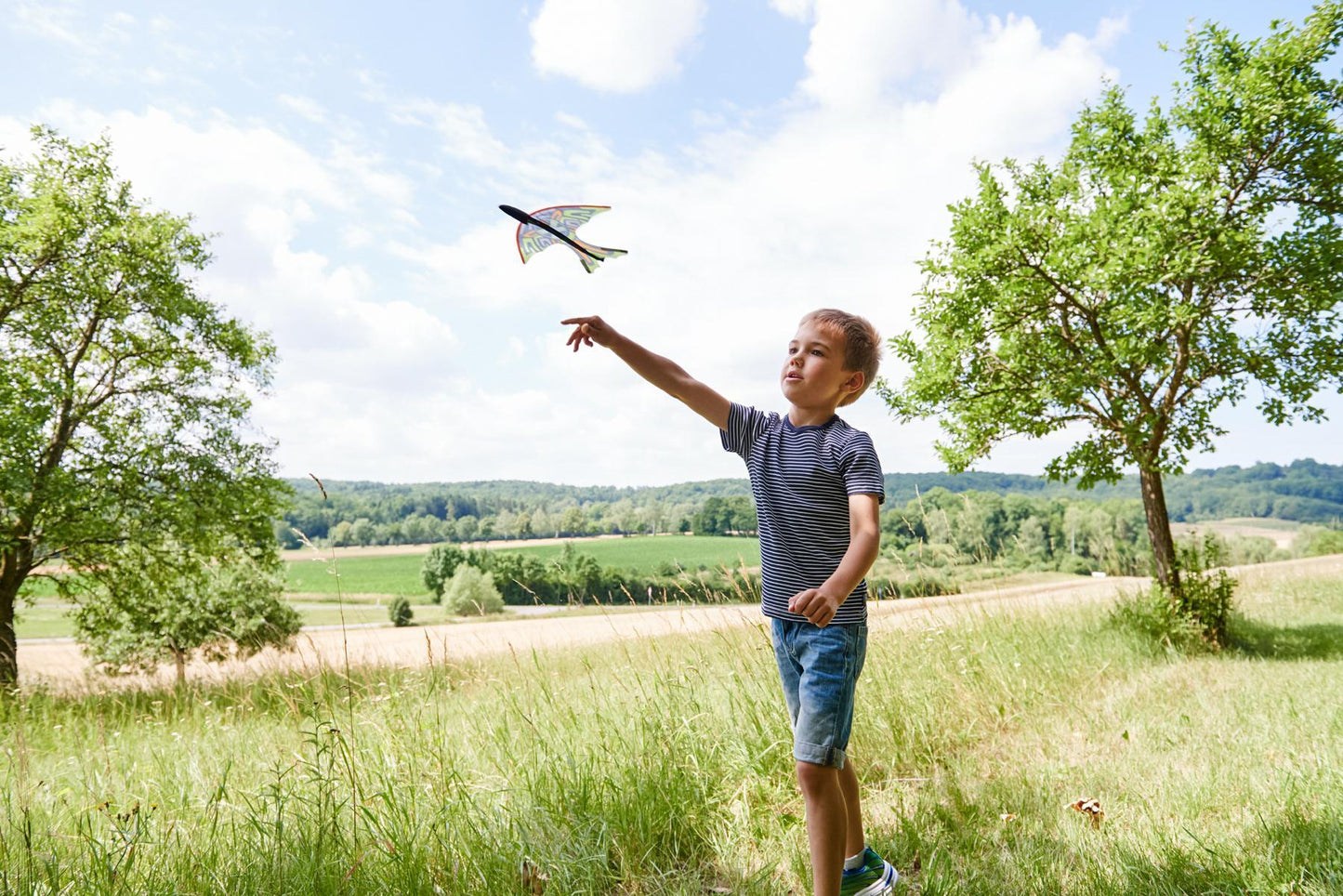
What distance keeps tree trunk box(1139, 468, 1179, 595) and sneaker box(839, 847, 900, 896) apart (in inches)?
290

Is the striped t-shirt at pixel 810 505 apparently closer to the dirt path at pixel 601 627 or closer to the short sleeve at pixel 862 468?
the short sleeve at pixel 862 468

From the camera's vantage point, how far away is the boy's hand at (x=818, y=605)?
6.52 feet

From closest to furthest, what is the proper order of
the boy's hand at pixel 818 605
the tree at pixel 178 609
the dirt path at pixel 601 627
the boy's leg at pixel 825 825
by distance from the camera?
the boy's hand at pixel 818 605
the boy's leg at pixel 825 825
the dirt path at pixel 601 627
the tree at pixel 178 609

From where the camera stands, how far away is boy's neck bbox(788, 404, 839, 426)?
252 centimetres

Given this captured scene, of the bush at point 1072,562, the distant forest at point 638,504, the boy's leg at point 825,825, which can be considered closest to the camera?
the boy's leg at point 825,825

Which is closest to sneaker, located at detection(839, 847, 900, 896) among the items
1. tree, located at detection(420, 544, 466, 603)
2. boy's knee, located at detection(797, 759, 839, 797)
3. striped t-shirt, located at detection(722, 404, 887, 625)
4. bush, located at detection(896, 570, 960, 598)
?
boy's knee, located at detection(797, 759, 839, 797)

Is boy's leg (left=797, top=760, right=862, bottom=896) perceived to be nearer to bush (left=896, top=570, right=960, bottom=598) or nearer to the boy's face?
the boy's face

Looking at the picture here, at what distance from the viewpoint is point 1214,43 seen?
26.3 ft

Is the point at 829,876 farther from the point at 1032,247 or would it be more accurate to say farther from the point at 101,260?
the point at 101,260

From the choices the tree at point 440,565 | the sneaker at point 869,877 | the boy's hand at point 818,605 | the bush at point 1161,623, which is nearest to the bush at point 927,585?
the bush at point 1161,623

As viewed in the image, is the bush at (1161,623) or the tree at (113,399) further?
the tree at (113,399)

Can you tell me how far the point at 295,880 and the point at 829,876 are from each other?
172cm

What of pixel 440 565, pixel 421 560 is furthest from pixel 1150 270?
pixel 421 560

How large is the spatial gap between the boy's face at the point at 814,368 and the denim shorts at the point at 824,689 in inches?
29.9
